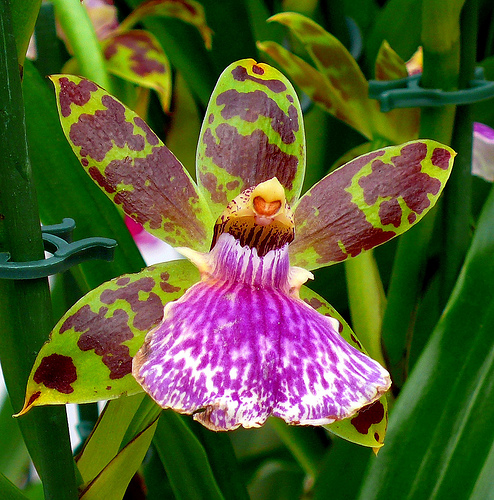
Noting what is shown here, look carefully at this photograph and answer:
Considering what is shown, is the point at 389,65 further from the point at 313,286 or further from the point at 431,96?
the point at 313,286

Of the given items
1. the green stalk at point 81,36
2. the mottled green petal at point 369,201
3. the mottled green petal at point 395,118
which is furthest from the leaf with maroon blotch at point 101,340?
the mottled green petal at point 395,118

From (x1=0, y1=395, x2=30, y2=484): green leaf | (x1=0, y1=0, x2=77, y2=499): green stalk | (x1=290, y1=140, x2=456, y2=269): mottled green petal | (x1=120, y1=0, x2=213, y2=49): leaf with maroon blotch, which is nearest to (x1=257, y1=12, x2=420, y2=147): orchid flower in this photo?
(x1=120, y1=0, x2=213, y2=49): leaf with maroon blotch

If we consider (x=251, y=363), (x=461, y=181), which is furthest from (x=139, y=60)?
(x=251, y=363)

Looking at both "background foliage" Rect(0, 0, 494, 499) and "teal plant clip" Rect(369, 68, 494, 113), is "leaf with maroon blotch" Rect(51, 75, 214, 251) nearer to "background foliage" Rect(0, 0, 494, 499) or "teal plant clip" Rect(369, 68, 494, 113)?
"background foliage" Rect(0, 0, 494, 499)

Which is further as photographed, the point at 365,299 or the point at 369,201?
the point at 365,299

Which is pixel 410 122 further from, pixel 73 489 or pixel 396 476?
pixel 73 489

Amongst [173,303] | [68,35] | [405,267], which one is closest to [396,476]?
[405,267]
